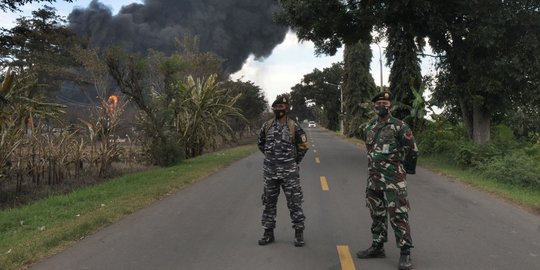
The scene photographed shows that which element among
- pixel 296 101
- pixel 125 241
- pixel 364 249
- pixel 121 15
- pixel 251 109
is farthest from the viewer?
pixel 296 101

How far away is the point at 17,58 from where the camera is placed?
3409 cm

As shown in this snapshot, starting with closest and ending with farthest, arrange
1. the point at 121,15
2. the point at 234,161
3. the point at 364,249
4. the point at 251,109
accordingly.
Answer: the point at 364,249 → the point at 234,161 → the point at 251,109 → the point at 121,15

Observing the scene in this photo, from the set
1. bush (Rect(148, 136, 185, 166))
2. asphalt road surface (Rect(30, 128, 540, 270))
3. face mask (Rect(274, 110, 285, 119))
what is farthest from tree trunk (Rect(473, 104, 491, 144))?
face mask (Rect(274, 110, 285, 119))

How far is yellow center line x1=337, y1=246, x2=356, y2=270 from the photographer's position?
527 cm

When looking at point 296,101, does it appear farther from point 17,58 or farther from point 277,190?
point 277,190

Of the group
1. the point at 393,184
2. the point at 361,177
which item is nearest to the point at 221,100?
the point at 361,177

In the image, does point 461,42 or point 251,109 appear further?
point 251,109

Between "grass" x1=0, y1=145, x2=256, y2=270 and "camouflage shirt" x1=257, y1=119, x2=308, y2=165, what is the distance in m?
2.89

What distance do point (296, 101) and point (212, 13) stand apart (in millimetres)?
28857

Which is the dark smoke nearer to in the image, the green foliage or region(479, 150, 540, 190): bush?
the green foliage

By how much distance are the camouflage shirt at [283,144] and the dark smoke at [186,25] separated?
56.1 metres

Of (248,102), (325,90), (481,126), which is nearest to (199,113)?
(481,126)

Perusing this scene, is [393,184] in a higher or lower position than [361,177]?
higher

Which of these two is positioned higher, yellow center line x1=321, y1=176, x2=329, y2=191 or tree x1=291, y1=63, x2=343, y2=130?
tree x1=291, y1=63, x2=343, y2=130
